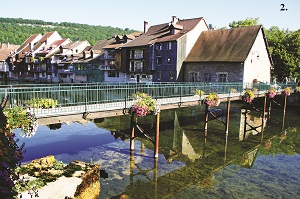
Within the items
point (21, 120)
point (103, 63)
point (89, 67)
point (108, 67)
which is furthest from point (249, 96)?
point (89, 67)

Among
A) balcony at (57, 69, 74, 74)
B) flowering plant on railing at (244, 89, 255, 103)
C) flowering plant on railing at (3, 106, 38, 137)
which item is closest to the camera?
flowering plant on railing at (3, 106, 38, 137)

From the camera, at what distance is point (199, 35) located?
42281 millimetres

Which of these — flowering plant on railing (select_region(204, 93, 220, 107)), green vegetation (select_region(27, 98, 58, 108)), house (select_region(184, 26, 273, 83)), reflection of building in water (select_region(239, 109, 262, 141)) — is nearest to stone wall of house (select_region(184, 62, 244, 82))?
house (select_region(184, 26, 273, 83))

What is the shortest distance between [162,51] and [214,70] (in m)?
9.33

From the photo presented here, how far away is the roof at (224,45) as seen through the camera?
3488 centimetres

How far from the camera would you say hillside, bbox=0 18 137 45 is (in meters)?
119

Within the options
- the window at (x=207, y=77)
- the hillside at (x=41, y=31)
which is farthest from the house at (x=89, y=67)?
the hillside at (x=41, y=31)

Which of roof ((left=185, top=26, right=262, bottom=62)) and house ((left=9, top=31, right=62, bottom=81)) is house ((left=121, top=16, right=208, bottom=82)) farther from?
house ((left=9, top=31, right=62, bottom=81))

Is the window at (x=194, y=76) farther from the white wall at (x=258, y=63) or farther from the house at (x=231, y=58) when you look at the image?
the white wall at (x=258, y=63)

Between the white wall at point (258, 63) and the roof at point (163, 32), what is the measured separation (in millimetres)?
10313

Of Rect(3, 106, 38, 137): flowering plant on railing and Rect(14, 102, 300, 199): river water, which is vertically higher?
Rect(3, 106, 38, 137): flowering plant on railing

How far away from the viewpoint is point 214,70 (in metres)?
36.7

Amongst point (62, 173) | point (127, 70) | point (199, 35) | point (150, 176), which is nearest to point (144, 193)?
point (150, 176)

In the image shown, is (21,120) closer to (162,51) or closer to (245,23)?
(162,51)
